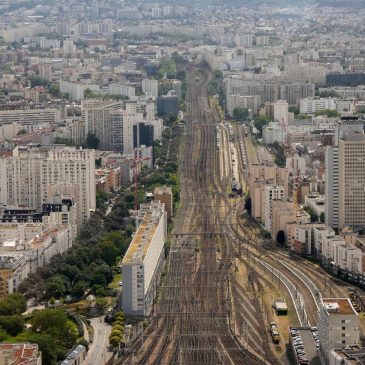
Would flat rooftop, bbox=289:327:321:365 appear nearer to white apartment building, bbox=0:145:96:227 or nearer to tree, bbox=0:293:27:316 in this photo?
tree, bbox=0:293:27:316

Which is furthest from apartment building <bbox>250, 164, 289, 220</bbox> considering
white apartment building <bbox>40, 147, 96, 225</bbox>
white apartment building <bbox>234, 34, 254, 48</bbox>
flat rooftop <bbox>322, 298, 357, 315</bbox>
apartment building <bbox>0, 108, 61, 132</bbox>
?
white apartment building <bbox>234, 34, 254, 48</bbox>

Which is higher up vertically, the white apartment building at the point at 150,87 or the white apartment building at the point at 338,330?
the white apartment building at the point at 150,87

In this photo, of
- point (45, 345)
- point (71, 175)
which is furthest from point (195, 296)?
point (71, 175)

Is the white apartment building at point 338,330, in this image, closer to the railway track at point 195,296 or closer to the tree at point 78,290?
the railway track at point 195,296

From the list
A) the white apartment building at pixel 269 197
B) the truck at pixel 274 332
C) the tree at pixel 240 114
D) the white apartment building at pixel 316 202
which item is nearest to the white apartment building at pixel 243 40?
the tree at pixel 240 114

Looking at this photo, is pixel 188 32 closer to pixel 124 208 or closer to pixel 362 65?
pixel 362 65

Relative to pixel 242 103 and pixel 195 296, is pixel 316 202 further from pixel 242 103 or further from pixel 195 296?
pixel 242 103
